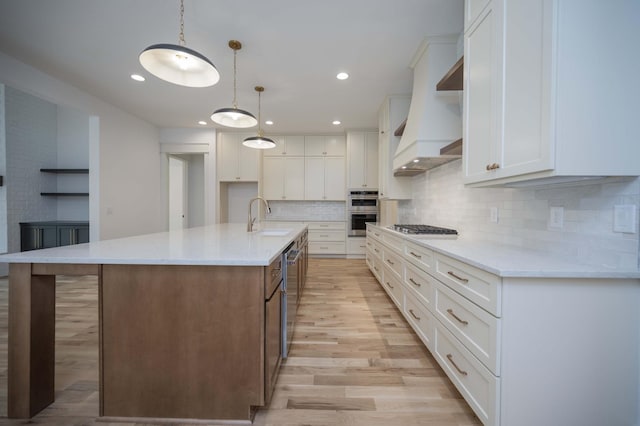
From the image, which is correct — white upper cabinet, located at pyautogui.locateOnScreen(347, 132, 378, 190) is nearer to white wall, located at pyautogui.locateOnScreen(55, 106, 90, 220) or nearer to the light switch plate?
the light switch plate

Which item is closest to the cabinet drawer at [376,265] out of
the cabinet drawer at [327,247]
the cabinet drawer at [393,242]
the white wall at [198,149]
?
the cabinet drawer at [393,242]

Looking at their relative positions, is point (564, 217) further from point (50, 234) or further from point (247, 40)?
point (50, 234)

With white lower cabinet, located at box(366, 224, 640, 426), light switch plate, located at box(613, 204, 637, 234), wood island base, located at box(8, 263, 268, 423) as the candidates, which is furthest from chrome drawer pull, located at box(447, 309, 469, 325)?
wood island base, located at box(8, 263, 268, 423)

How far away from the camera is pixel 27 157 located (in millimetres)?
4250

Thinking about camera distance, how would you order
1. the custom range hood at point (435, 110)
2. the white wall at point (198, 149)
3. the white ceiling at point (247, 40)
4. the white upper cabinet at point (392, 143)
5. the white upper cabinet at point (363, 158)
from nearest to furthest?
the white ceiling at point (247, 40) → the custom range hood at point (435, 110) → the white upper cabinet at point (392, 143) → the white upper cabinet at point (363, 158) → the white wall at point (198, 149)

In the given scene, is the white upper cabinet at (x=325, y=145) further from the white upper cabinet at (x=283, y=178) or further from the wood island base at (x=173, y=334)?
the wood island base at (x=173, y=334)

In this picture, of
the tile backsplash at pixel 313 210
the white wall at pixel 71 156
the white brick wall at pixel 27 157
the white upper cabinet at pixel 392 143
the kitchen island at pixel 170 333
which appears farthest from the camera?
the tile backsplash at pixel 313 210

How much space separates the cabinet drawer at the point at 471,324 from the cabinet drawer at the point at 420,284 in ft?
0.41

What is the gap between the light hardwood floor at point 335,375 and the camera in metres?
1.37

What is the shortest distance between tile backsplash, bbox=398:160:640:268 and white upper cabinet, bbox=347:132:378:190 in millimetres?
2735

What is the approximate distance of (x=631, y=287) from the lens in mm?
1064

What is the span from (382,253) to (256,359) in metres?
2.30

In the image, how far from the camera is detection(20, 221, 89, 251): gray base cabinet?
411 cm

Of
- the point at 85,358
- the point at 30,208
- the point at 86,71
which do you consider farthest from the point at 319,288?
the point at 30,208
